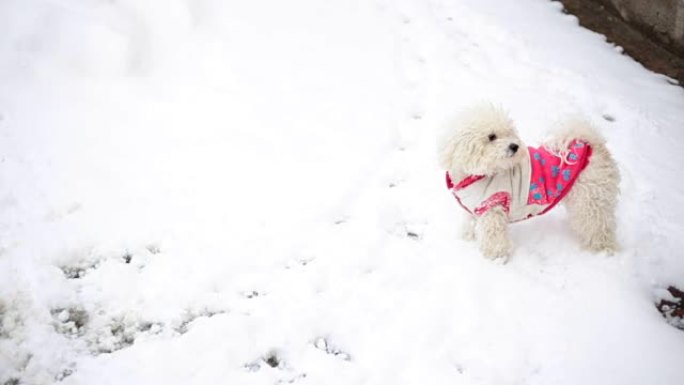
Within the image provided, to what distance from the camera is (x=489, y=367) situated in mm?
2633

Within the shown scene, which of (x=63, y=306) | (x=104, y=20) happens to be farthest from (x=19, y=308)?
(x=104, y=20)

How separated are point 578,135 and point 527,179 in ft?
1.46

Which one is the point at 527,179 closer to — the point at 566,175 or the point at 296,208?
the point at 566,175

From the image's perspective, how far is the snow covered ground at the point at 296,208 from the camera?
271 cm

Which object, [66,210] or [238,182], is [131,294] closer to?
[66,210]

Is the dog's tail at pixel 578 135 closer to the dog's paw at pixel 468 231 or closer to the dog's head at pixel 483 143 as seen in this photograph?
the dog's head at pixel 483 143

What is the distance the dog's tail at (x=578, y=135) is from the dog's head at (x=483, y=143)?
1.12 feet

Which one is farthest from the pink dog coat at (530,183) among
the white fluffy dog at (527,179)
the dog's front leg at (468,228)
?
the dog's front leg at (468,228)

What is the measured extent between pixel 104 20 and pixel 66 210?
234 cm

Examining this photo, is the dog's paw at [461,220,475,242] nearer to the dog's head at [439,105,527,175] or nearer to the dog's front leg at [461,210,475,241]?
the dog's front leg at [461,210,475,241]

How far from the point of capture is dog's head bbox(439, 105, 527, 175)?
9.56 feet

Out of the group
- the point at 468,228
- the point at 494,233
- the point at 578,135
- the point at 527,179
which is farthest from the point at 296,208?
the point at 578,135

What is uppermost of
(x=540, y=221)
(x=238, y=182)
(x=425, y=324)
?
(x=540, y=221)

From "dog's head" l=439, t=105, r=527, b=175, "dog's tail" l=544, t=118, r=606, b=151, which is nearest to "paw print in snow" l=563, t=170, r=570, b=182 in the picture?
"dog's tail" l=544, t=118, r=606, b=151
